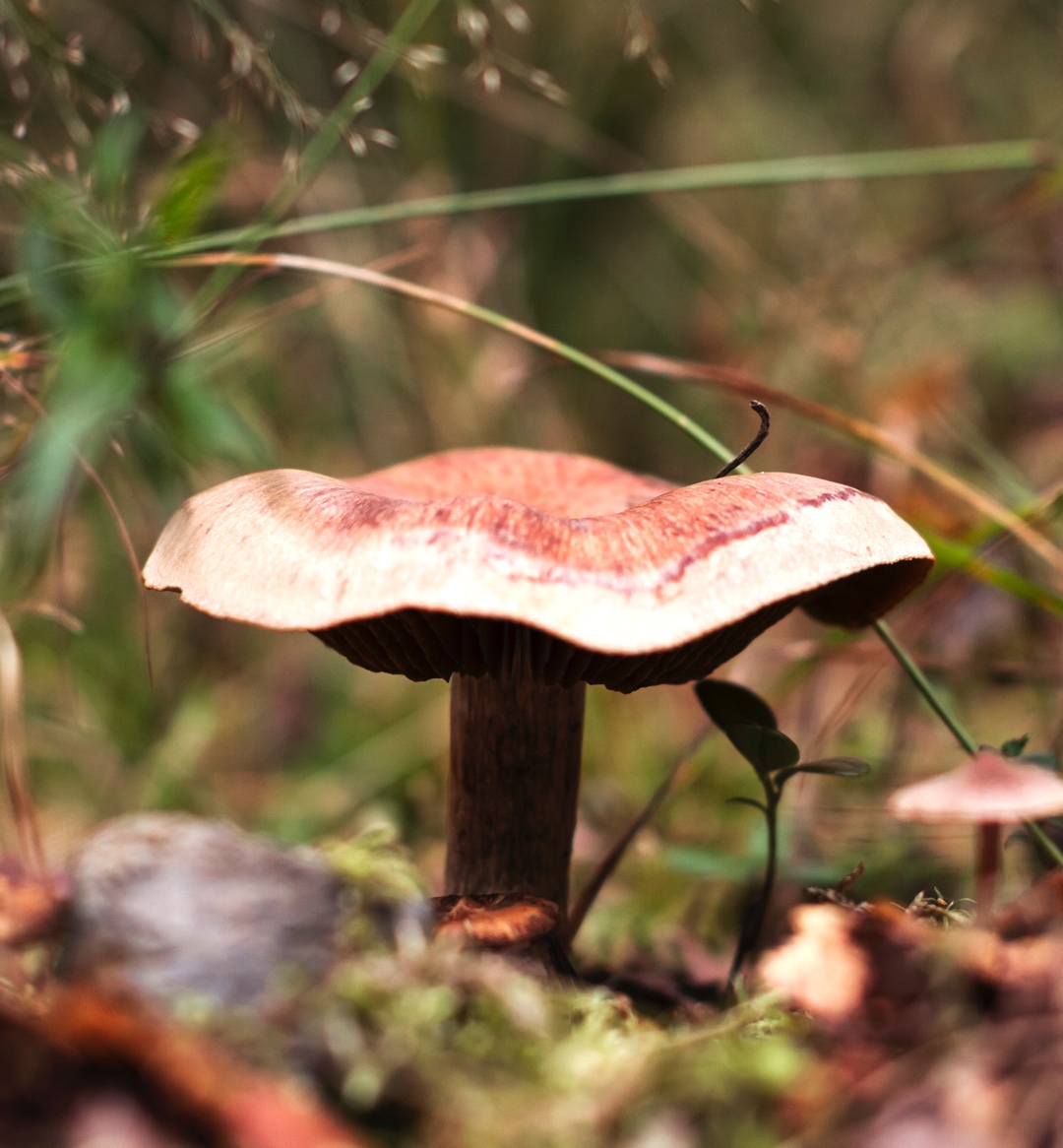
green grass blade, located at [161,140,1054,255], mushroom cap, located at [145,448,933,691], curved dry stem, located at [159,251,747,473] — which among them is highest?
green grass blade, located at [161,140,1054,255]

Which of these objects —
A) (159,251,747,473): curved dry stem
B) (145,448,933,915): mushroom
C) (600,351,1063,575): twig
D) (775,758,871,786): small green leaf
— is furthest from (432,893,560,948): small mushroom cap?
(600,351,1063,575): twig

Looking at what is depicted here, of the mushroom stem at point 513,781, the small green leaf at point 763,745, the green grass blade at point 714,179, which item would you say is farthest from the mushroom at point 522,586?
the green grass blade at point 714,179

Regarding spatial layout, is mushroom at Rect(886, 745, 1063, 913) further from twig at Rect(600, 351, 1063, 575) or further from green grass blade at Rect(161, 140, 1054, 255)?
green grass blade at Rect(161, 140, 1054, 255)

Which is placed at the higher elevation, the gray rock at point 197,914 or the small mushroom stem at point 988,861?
the small mushroom stem at point 988,861

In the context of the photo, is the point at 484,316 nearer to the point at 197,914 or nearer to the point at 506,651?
the point at 506,651

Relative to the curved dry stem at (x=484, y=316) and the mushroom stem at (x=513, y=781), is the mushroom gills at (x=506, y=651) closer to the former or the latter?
the mushroom stem at (x=513, y=781)

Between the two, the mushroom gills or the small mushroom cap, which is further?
the mushroom gills
